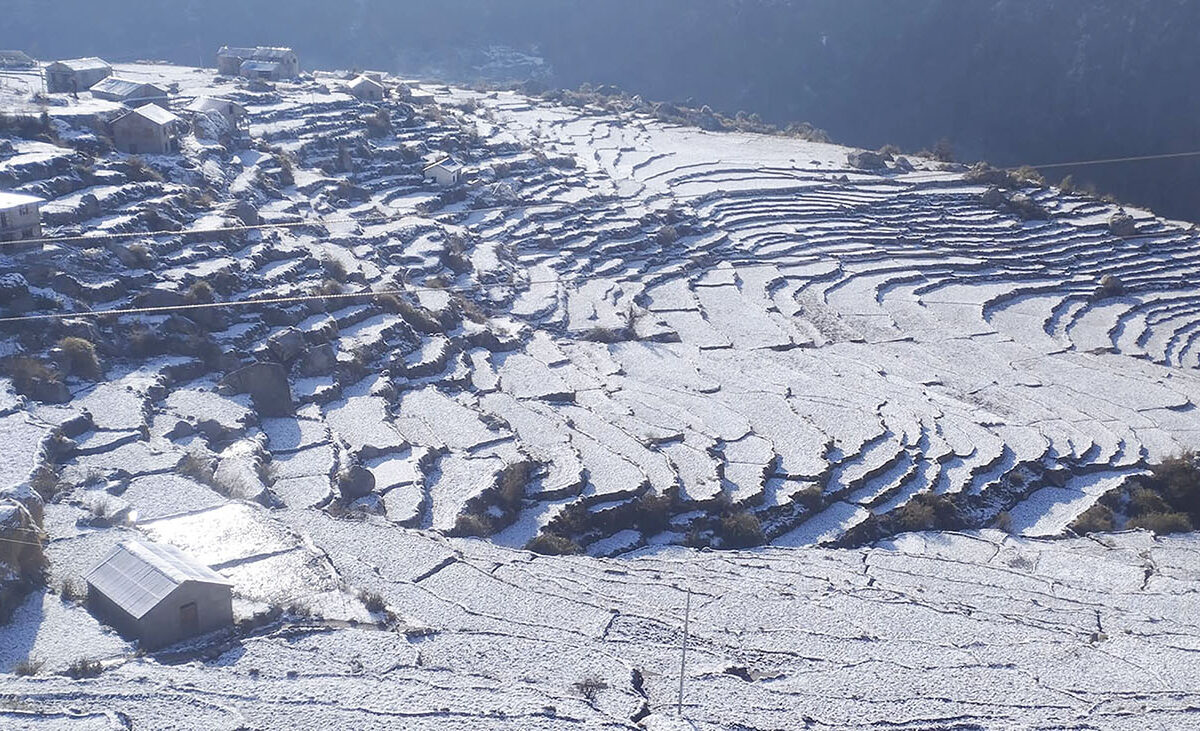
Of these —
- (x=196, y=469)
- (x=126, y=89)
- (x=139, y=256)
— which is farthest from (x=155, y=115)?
(x=196, y=469)

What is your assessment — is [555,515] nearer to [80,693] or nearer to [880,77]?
[80,693]

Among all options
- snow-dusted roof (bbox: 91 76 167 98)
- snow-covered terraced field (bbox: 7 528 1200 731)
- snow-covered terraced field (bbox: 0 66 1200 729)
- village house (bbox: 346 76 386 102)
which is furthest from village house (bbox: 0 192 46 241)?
village house (bbox: 346 76 386 102)

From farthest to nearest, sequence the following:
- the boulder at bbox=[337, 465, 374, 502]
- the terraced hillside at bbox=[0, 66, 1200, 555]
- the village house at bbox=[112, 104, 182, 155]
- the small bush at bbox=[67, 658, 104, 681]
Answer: the village house at bbox=[112, 104, 182, 155] → the terraced hillside at bbox=[0, 66, 1200, 555] → the boulder at bbox=[337, 465, 374, 502] → the small bush at bbox=[67, 658, 104, 681]

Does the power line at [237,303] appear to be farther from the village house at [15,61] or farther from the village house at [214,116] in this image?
the village house at [15,61]

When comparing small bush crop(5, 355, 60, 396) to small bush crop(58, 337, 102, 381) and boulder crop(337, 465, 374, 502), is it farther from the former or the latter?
boulder crop(337, 465, 374, 502)

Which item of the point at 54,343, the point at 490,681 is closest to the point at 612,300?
the point at 54,343

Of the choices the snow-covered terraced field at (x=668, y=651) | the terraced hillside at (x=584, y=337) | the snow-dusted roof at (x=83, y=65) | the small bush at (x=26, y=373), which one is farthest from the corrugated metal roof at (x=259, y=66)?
the snow-covered terraced field at (x=668, y=651)
